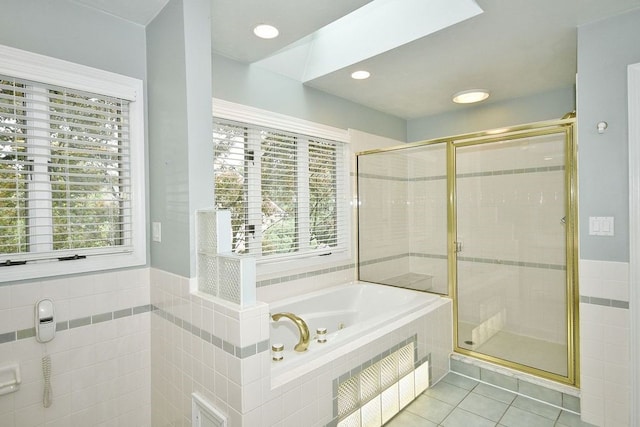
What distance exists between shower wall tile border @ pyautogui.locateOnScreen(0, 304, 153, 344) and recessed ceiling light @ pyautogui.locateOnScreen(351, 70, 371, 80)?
2241 mm

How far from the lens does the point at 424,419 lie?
7.18ft

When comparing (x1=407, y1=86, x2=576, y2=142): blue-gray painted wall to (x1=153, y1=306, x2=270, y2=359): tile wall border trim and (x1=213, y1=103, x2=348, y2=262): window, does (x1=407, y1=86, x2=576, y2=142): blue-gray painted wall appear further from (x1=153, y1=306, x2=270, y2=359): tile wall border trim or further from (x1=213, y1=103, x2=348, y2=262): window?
(x1=153, y1=306, x2=270, y2=359): tile wall border trim

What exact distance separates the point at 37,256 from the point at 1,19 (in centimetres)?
113

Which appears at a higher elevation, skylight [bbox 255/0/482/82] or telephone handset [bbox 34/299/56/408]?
skylight [bbox 255/0/482/82]

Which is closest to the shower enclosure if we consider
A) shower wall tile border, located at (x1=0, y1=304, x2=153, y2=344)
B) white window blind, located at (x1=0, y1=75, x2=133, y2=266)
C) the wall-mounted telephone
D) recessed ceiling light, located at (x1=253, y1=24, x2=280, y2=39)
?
recessed ceiling light, located at (x1=253, y1=24, x2=280, y2=39)

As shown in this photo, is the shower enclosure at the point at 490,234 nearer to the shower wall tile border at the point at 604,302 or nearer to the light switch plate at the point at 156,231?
the shower wall tile border at the point at 604,302

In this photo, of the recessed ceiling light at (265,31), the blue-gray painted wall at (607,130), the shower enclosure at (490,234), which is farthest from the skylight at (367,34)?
the shower enclosure at (490,234)

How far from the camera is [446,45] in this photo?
2287mm

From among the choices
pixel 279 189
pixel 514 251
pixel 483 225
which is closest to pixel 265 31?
pixel 279 189

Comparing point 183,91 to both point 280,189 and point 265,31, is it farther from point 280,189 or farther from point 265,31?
point 280,189

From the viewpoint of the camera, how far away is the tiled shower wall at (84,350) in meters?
1.64

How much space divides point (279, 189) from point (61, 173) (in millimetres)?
1462

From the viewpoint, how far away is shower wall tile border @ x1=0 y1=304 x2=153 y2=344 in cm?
162

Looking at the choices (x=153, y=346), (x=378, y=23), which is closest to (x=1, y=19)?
(x=153, y=346)
